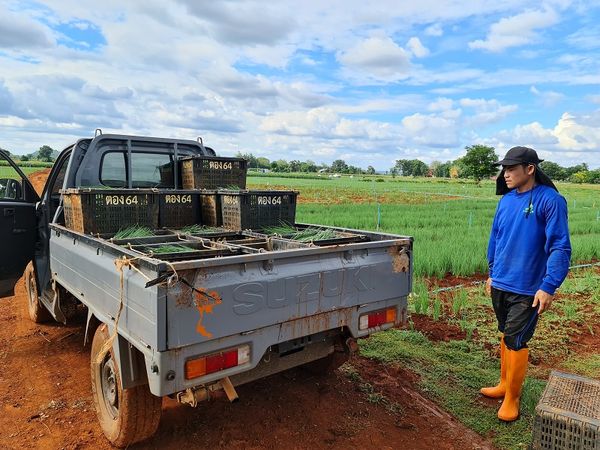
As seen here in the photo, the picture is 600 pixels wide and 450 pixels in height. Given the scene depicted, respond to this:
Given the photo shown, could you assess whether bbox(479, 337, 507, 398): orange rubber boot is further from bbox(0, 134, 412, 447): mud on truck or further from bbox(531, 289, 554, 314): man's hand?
bbox(0, 134, 412, 447): mud on truck

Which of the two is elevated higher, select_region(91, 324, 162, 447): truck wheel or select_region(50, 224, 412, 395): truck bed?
select_region(50, 224, 412, 395): truck bed

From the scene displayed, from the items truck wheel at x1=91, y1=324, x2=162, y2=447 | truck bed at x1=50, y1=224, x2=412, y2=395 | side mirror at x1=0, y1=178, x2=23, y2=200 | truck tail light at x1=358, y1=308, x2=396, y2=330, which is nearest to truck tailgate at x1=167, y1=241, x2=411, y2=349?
truck bed at x1=50, y1=224, x2=412, y2=395

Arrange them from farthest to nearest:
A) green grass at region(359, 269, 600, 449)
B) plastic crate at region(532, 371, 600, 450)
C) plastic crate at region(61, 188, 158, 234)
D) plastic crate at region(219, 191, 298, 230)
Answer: plastic crate at region(219, 191, 298, 230), plastic crate at region(61, 188, 158, 234), green grass at region(359, 269, 600, 449), plastic crate at region(532, 371, 600, 450)

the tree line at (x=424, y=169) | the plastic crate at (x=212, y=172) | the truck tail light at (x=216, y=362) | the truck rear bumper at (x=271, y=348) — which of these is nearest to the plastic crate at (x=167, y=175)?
the plastic crate at (x=212, y=172)

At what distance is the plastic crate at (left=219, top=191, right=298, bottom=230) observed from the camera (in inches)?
158

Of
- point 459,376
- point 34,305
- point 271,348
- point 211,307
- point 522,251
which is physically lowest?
point 459,376

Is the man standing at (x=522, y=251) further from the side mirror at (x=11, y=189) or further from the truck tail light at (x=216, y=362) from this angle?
the side mirror at (x=11, y=189)

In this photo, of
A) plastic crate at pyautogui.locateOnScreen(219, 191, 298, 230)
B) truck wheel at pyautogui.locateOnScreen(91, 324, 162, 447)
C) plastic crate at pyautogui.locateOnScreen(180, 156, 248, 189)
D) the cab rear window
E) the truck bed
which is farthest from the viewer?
plastic crate at pyautogui.locateOnScreen(180, 156, 248, 189)

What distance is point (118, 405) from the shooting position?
111 inches

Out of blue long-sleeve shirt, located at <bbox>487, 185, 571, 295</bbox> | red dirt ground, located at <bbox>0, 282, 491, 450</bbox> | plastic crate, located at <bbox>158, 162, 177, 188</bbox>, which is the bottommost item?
red dirt ground, located at <bbox>0, 282, 491, 450</bbox>

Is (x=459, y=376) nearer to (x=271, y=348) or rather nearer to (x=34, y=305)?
(x=271, y=348)

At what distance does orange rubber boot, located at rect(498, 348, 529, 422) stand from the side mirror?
16.0 feet

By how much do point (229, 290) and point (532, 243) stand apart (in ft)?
7.40

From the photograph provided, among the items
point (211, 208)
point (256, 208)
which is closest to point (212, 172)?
point (211, 208)
